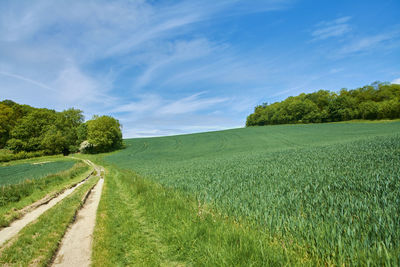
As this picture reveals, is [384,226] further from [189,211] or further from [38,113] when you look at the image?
[38,113]

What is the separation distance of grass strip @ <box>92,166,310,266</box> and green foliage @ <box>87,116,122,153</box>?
56.5 meters

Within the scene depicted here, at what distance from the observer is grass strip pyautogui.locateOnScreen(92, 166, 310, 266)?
9.47ft

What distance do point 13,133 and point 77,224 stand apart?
7366cm

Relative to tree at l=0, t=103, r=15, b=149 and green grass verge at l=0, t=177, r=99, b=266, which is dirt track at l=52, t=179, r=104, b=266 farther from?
tree at l=0, t=103, r=15, b=149

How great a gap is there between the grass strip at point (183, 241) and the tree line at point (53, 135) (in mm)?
57142

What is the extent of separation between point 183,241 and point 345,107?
98.4 meters

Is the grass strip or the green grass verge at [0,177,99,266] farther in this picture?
the green grass verge at [0,177,99,266]

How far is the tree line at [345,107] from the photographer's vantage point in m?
68.8

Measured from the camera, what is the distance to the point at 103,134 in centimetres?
5616

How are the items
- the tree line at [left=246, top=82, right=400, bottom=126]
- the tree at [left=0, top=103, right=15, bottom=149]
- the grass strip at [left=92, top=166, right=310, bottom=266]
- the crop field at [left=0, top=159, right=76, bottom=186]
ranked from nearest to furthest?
the grass strip at [left=92, top=166, right=310, bottom=266]
the crop field at [left=0, top=159, right=76, bottom=186]
the tree at [left=0, top=103, right=15, bottom=149]
the tree line at [left=246, top=82, right=400, bottom=126]

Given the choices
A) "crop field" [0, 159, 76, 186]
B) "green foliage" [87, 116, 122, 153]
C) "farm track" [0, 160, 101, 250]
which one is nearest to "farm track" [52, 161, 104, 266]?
"farm track" [0, 160, 101, 250]

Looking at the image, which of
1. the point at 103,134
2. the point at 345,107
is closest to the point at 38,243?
the point at 103,134

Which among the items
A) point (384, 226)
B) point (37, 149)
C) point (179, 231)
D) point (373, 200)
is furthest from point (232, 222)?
point (37, 149)

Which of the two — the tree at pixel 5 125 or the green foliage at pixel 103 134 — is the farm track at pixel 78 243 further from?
the tree at pixel 5 125
